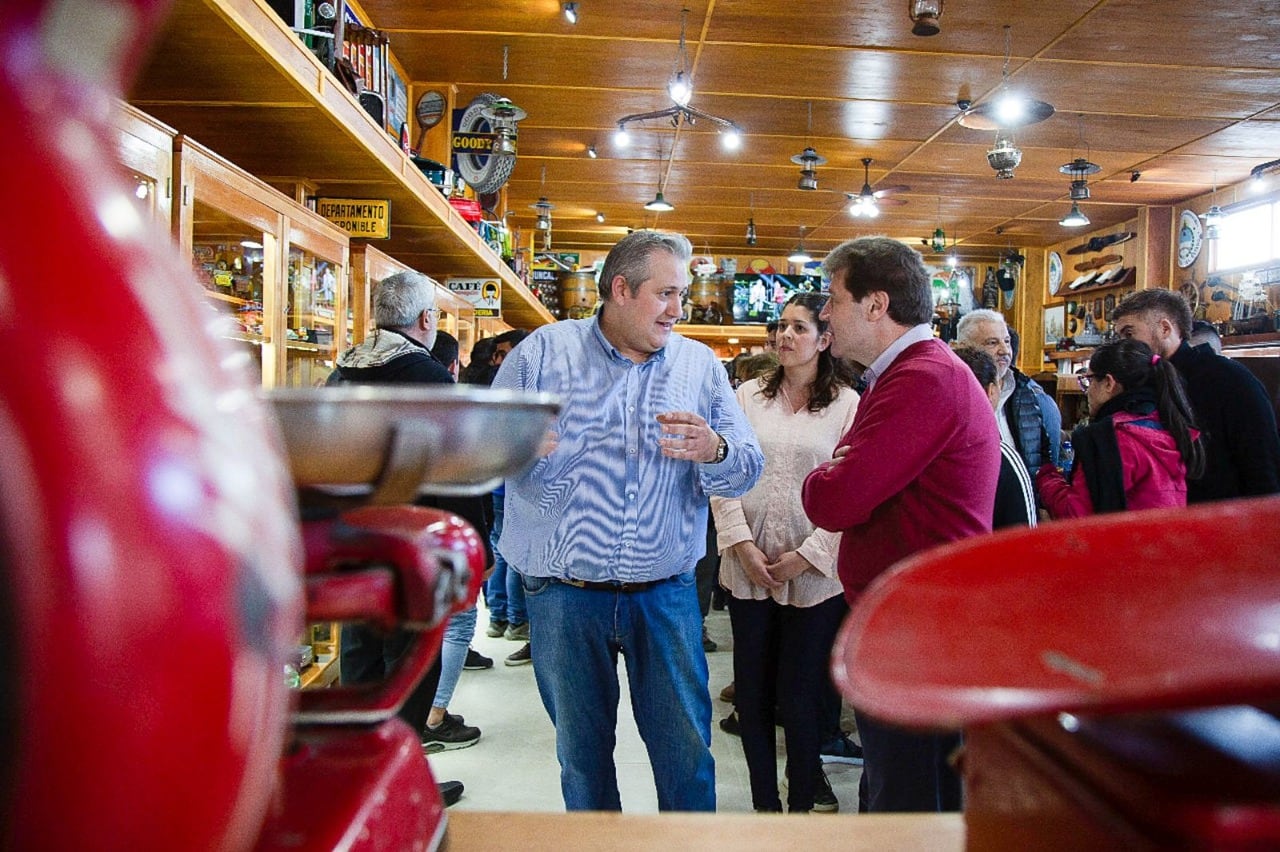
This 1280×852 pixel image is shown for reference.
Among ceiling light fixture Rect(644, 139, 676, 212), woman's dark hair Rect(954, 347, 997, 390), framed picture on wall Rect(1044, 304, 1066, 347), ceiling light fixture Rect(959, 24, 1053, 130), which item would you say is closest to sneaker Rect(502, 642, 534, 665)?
woman's dark hair Rect(954, 347, 997, 390)

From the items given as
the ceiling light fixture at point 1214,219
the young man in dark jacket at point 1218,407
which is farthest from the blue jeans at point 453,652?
the ceiling light fixture at point 1214,219

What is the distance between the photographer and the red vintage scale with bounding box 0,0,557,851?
286 mm

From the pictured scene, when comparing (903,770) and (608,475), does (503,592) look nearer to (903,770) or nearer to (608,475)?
(608,475)

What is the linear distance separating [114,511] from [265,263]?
3.11 meters

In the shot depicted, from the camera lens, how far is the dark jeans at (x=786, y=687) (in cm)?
285

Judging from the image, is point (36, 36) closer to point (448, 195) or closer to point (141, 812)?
point (141, 812)

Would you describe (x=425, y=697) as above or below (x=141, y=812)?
below

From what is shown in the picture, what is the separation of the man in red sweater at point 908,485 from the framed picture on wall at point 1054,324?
13.2 m

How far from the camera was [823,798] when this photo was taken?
3.10 meters

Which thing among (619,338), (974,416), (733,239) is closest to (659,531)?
(619,338)

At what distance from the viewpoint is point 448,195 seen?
510cm

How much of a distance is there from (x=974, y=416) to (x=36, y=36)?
5.96 ft

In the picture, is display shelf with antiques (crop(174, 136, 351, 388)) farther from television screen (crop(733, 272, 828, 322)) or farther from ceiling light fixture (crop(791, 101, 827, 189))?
television screen (crop(733, 272, 828, 322))

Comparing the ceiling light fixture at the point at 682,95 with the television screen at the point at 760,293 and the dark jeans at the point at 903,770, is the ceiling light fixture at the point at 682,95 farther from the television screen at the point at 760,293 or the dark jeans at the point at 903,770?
the television screen at the point at 760,293
